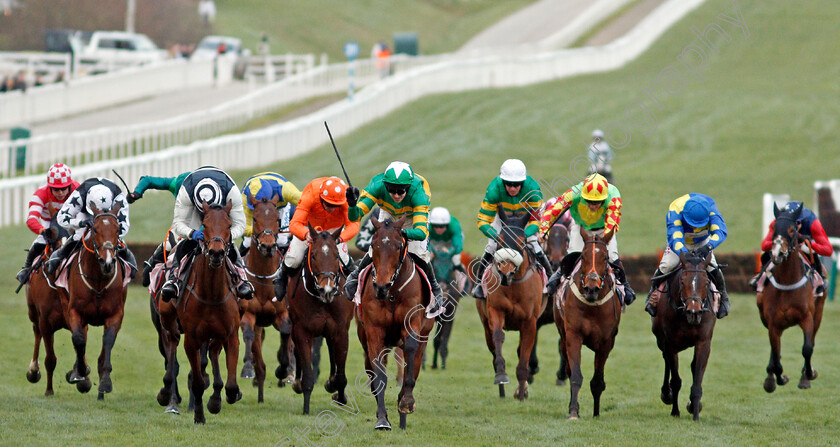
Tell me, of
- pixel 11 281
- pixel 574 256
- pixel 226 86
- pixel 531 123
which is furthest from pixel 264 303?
pixel 226 86

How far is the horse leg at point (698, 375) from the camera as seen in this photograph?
35.1 feet

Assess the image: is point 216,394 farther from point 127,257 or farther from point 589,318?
point 589,318

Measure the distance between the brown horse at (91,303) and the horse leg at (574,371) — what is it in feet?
14.4

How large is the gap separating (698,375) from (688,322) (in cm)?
49

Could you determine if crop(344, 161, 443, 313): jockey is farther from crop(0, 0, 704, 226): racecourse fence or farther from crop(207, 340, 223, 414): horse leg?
crop(0, 0, 704, 226): racecourse fence

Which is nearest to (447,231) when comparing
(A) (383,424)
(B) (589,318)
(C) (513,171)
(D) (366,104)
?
(C) (513,171)

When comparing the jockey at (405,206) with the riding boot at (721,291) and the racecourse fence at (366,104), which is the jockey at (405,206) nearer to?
the riding boot at (721,291)

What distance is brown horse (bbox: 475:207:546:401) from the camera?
1213 cm

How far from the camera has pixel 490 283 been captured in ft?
41.2

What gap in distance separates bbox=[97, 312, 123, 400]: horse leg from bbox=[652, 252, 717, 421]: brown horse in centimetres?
529

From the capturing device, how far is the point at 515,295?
12.4 m

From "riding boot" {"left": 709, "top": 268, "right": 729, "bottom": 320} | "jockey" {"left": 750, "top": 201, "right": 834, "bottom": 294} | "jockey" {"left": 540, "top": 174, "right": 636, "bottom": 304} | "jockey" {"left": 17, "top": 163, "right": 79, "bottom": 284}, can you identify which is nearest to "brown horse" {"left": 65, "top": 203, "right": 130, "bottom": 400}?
"jockey" {"left": 17, "top": 163, "right": 79, "bottom": 284}

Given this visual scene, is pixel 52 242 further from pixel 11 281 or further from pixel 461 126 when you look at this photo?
pixel 461 126

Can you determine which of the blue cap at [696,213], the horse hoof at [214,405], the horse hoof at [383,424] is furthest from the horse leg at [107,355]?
the blue cap at [696,213]
